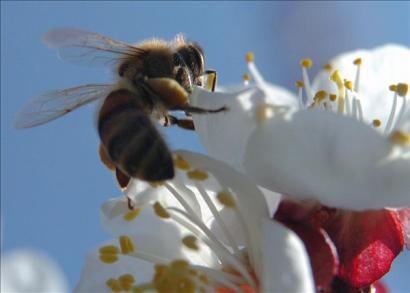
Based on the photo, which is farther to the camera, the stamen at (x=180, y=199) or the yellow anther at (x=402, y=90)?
the yellow anther at (x=402, y=90)

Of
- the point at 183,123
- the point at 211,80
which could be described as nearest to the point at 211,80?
the point at 211,80

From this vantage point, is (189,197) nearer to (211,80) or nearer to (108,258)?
(108,258)

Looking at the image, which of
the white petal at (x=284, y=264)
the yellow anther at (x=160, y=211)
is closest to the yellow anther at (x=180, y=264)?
the yellow anther at (x=160, y=211)

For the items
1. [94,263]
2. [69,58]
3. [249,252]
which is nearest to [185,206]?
[249,252]

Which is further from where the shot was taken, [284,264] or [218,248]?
[218,248]

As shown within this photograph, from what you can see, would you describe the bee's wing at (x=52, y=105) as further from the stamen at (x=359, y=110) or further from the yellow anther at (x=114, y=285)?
the stamen at (x=359, y=110)

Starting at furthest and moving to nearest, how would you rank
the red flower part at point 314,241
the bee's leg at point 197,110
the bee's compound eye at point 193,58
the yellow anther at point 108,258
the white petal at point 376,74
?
the white petal at point 376,74, the bee's compound eye at point 193,58, the yellow anther at point 108,258, the bee's leg at point 197,110, the red flower part at point 314,241
